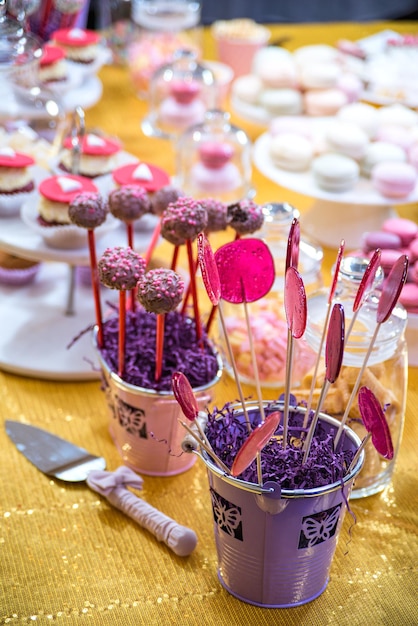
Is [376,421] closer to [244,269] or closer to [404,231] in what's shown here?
[244,269]

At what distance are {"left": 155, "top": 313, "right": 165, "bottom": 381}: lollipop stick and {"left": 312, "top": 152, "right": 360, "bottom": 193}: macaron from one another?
0.62 m

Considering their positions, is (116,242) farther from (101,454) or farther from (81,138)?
(101,454)

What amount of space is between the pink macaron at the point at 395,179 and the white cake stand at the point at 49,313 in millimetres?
435

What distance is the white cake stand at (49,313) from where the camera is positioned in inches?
49.3

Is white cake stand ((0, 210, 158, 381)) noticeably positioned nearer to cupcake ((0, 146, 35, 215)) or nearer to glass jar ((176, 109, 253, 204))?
cupcake ((0, 146, 35, 215))

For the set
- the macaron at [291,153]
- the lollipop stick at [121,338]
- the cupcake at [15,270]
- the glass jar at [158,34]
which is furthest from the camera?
the glass jar at [158,34]

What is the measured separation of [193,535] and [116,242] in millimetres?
500

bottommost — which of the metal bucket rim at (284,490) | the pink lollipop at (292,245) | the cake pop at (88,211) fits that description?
the metal bucket rim at (284,490)

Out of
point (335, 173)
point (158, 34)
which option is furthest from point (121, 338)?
point (158, 34)

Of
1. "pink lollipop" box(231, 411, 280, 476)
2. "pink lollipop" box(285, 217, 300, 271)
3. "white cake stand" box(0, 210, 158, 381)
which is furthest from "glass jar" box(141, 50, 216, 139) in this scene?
"pink lollipop" box(231, 411, 280, 476)

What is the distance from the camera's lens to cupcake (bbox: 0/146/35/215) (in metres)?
1.33

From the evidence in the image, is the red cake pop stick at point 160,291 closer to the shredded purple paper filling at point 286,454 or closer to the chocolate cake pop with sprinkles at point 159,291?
the chocolate cake pop with sprinkles at point 159,291

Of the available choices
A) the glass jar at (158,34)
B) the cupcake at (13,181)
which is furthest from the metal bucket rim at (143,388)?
the glass jar at (158,34)

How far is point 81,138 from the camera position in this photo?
139 cm
